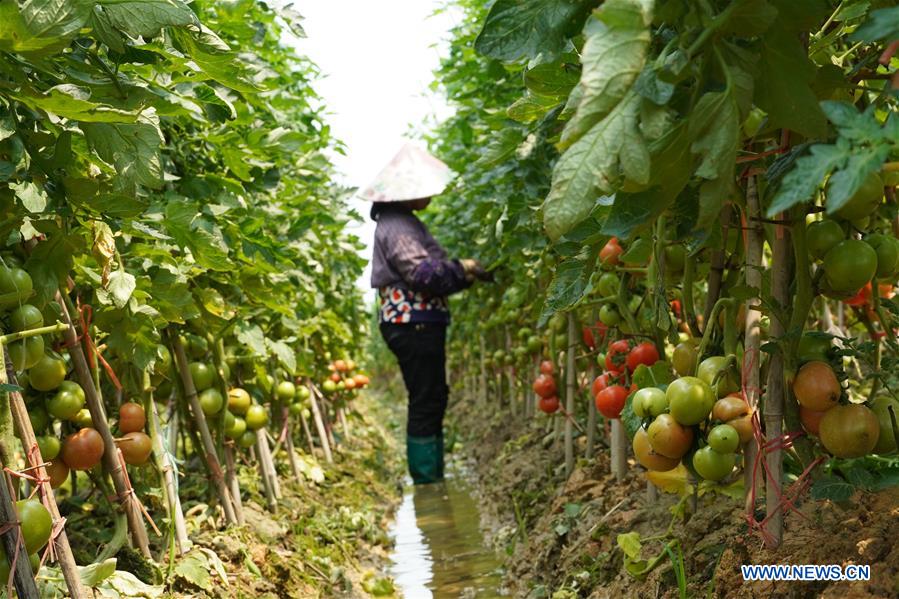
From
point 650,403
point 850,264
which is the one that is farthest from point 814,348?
point 650,403

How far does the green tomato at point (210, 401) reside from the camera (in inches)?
119

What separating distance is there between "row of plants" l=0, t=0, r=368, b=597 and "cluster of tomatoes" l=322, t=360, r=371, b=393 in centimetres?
170

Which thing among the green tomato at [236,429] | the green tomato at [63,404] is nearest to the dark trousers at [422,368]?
the green tomato at [236,429]

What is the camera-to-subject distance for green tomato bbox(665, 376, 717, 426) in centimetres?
164

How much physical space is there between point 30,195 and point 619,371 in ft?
5.51

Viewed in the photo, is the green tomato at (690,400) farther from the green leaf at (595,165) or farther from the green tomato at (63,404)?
the green tomato at (63,404)

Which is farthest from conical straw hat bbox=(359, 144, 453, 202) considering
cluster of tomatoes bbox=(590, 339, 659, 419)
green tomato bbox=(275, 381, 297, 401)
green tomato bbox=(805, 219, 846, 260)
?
green tomato bbox=(805, 219, 846, 260)

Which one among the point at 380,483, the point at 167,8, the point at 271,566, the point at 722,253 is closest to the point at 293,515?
the point at 271,566

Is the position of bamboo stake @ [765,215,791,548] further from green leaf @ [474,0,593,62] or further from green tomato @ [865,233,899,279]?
green leaf @ [474,0,593,62]

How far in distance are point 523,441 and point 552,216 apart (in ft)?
13.4

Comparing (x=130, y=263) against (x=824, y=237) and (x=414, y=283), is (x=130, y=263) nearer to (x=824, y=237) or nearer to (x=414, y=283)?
(x=824, y=237)

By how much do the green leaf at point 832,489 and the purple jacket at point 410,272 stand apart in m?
3.86

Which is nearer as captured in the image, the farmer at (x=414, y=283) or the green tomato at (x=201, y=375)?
the green tomato at (x=201, y=375)

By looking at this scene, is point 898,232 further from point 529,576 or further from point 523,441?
point 523,441
